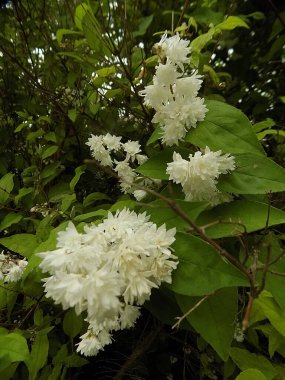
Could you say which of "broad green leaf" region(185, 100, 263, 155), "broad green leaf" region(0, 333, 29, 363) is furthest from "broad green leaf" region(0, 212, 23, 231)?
"broad green leaf" region(185, 100, 263, 155)

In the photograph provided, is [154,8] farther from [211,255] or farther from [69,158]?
[211,255]

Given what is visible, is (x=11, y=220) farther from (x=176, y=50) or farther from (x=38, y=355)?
(x=176, y=50)

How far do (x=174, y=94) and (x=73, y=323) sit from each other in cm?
72

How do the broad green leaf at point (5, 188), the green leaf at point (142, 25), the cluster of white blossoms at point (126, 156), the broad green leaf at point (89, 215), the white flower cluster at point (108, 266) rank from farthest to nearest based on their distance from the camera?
the green leaf at point (142, 25) < the broad green leaf at point (5, 188) < the cluster of white blossoms at point (126, 156) < the broad green leaf at point (89, 215) < the white flower cluster at point (108, 266)

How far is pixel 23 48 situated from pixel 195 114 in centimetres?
140

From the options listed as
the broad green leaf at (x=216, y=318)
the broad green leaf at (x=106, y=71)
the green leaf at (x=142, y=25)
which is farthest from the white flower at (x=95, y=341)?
the green leaf at (x=142, y=25)

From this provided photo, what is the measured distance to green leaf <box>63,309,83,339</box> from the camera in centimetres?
101

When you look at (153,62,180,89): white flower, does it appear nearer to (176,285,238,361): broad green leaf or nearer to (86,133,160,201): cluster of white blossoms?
(86,133,160,201): cluster of white blossoms

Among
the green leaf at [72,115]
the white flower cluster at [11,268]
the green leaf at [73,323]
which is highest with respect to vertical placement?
the green leaf at [72,115]

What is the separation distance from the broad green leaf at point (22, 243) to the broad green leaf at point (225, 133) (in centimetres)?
56

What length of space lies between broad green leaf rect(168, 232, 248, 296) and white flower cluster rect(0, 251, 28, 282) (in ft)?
1.89

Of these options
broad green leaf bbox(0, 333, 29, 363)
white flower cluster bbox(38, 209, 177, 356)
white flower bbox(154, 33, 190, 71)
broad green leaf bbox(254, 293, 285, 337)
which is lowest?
broad green leaf bbox(254, 293, 285, 337)

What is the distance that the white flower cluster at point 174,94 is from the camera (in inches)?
33.2

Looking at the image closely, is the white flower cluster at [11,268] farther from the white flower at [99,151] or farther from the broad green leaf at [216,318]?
the broad green leaf at [216,318]
